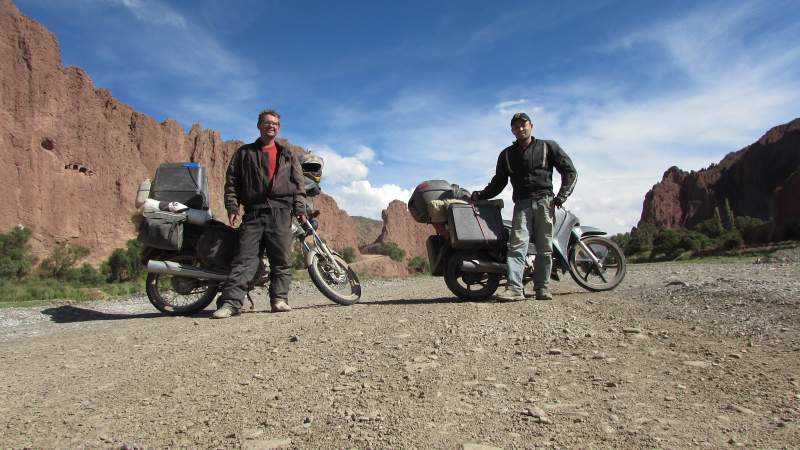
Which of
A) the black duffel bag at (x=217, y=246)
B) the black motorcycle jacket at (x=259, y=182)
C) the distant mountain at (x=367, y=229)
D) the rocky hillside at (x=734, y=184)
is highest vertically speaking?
the rocky hillside at (x=734, y=184)

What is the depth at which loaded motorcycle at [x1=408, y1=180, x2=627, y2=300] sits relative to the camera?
549 cm

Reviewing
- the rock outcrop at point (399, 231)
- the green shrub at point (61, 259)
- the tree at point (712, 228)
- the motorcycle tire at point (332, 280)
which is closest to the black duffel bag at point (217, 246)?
the motorcycle tire at point (332, 280)

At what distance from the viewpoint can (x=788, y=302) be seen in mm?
4016

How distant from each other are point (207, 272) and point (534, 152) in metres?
3.82

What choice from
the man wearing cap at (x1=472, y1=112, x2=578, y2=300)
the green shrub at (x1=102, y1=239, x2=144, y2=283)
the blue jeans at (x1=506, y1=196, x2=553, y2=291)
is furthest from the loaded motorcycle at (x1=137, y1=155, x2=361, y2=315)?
the green shrub at (x1=102, y1=239, x2=144, y2=283)

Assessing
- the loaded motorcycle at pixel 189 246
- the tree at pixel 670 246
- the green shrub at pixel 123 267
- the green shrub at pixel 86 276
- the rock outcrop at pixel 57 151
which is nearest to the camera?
the loaded motorcycle at pixel 189 246

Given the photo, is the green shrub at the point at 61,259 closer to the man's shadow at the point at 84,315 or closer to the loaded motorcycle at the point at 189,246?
the man's shadow at the point at 84,315

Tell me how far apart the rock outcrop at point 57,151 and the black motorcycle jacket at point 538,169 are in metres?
40.2

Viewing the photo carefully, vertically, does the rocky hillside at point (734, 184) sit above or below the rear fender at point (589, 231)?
above

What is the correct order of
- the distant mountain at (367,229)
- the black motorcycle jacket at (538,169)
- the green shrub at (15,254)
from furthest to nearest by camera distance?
the distant mountain at (367,229), the green shrub at (15,254), the black motorcycle jacket at (538,169)

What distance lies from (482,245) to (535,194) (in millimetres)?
827

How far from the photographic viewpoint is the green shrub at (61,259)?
32.2m

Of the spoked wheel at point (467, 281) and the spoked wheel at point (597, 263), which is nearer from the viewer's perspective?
the spoked wheel at point (467, 281)

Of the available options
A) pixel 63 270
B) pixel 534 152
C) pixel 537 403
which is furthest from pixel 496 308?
pixel 63 270
